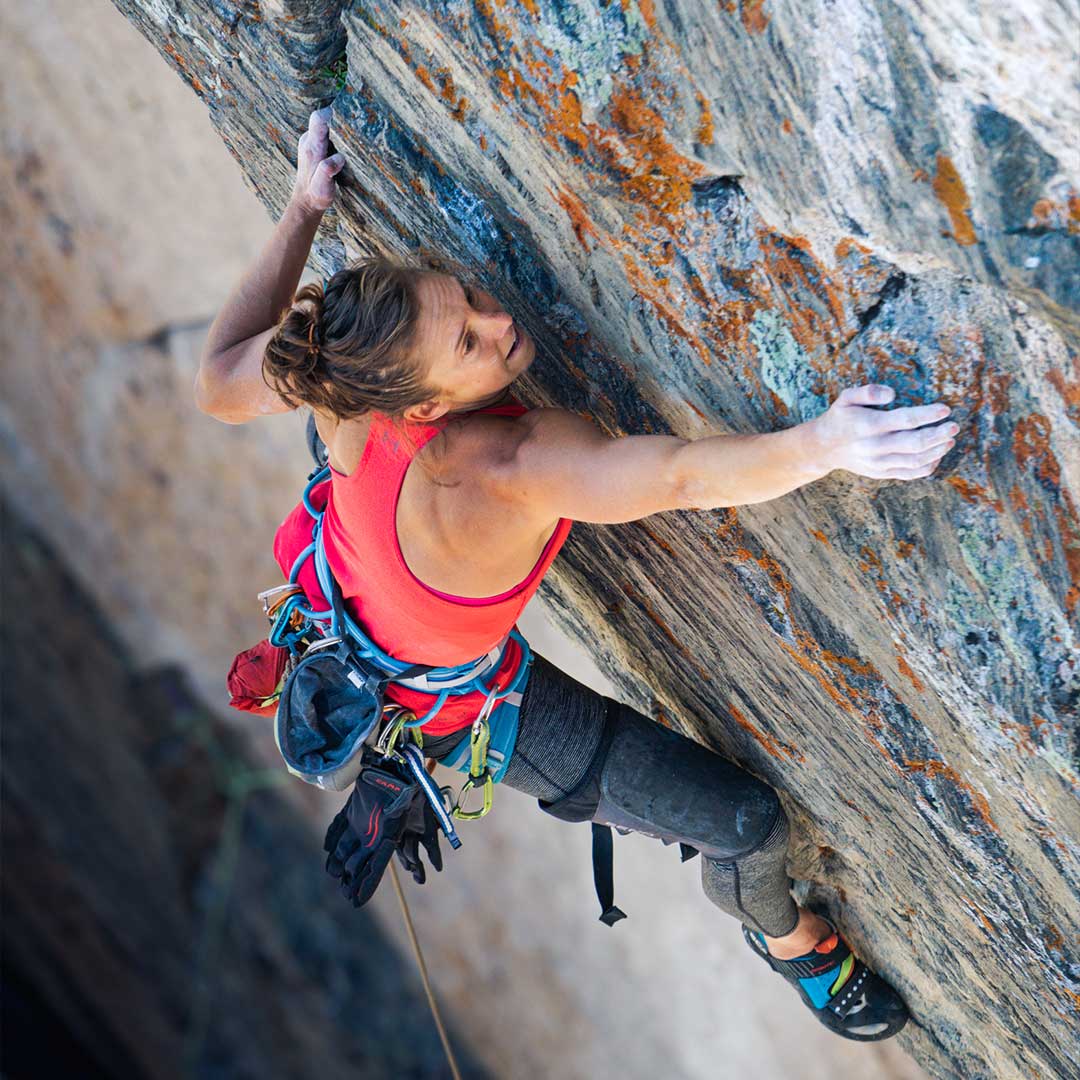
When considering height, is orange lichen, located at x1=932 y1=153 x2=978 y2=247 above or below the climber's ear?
above

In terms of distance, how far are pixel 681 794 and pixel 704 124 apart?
48.3 inches

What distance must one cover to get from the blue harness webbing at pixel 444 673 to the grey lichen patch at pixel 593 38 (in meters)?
0.91

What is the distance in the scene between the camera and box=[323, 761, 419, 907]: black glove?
1.89 m

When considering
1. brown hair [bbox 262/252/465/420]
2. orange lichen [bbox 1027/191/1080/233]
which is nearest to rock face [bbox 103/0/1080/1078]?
orange lichen [bbox 1027/191/1080/233]

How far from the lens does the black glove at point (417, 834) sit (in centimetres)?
194

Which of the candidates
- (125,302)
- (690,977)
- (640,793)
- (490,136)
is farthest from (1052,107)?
(125,302)

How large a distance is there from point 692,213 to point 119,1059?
9.06 meters

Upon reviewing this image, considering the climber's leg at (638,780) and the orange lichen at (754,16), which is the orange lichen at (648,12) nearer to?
the orange lichen at (754,16)

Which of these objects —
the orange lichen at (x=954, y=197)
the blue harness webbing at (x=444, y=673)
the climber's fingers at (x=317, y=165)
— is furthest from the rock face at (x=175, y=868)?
the orange lichen at (x=954, y=197)

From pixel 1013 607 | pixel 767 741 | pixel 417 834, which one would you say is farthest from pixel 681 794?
pixel 1013 607

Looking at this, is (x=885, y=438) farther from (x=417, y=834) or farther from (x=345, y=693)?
(x=417, y=834)

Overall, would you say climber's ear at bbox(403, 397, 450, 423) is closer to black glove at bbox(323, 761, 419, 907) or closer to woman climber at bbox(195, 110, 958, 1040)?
woman climber at bbox(195, 110, 958, 1040)

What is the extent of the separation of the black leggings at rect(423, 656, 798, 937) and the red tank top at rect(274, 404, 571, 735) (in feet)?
→ 0.43

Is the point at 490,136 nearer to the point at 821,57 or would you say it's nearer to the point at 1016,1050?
the point at 821,57
